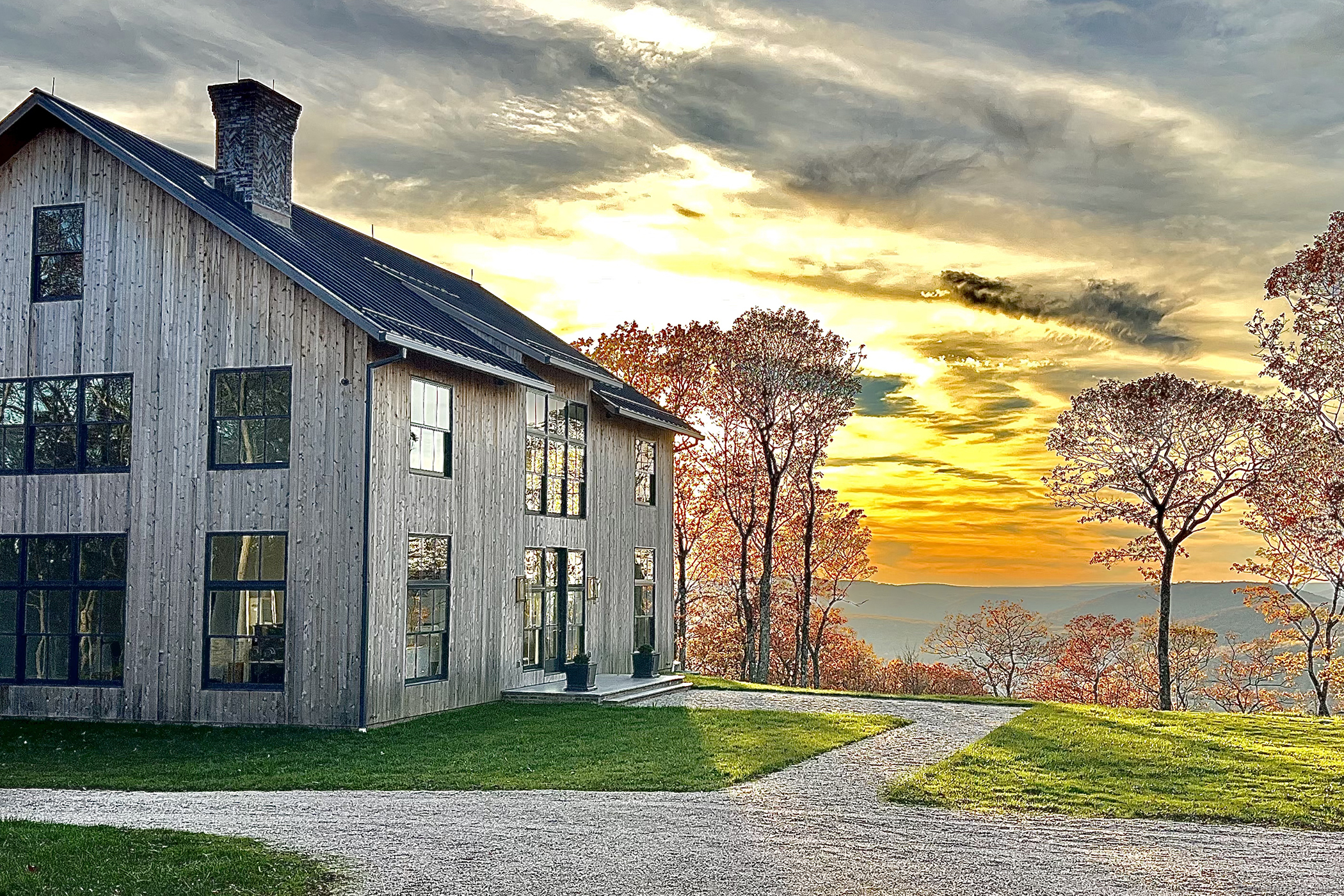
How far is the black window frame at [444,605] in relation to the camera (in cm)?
1742

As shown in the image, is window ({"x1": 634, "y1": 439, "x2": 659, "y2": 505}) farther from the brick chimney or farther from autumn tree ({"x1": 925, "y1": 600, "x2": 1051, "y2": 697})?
autumn tree ({"x1": 925, "y1": 600, "x2": 1051, "y2": 697})

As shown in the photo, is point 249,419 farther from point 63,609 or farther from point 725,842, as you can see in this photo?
point 725,842

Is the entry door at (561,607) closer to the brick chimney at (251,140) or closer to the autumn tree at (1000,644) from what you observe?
the brick chimney at (251,140)

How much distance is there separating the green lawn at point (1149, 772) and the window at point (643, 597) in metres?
9.23

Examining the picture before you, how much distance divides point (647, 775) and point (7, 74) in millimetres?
16904

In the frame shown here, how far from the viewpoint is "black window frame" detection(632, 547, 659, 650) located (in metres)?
25.4

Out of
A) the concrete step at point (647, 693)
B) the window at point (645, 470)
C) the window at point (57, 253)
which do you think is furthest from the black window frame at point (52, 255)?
the window at point (645, 470)

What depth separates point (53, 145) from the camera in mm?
18453

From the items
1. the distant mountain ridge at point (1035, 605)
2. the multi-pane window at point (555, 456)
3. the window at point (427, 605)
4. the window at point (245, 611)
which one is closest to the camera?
the window at point (245, 611)

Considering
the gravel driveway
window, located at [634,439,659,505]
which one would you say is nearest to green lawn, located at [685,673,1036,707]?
window, located at [634,439,659,505]

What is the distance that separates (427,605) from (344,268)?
580cm

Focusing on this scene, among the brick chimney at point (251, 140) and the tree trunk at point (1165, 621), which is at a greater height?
the brick chimney at point (251, 140)

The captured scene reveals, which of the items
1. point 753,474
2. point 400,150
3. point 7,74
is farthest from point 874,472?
point 7,74

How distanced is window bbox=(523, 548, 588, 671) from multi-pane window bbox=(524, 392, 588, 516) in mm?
879
